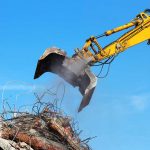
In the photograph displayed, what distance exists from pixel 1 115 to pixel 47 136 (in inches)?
38.7

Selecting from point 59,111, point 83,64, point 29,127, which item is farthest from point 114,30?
point 29,127

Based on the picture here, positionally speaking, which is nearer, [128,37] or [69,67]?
[69,67]

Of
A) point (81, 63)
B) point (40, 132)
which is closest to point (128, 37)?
point (81, 63)

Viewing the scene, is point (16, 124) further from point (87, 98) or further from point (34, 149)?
point (87, 98)

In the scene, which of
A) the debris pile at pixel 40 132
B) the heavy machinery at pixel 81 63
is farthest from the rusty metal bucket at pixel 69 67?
the debris pile at pixel 40 132

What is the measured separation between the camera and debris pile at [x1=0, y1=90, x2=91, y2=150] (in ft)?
32.1

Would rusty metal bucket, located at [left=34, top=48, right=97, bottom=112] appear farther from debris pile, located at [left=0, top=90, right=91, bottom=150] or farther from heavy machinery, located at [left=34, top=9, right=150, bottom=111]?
debris pile, located at [left=0, top=90, right=91, bottom=150]

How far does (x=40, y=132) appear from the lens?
34.1ft

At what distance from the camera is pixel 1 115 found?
10484mm

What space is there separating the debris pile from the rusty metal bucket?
203 cm

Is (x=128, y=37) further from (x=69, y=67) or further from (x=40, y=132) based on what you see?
(x=40, y=132)

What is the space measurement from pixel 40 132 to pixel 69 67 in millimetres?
2997

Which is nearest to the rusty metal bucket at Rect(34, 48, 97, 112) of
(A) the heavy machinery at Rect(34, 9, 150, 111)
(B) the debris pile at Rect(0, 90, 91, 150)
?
(A) the heavy machinery at Rect(34, 9, 150, 111)

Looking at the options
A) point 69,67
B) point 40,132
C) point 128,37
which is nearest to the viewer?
point 40,132
